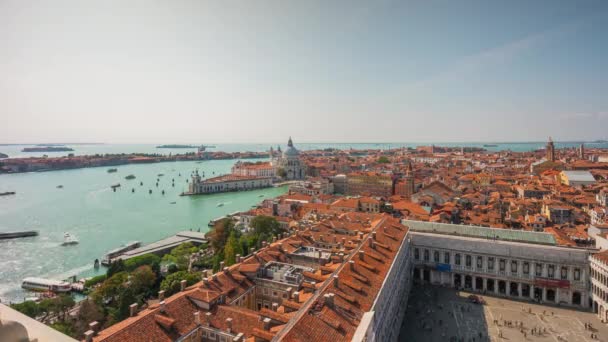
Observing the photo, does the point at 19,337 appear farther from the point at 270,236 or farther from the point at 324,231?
the point at 270,236

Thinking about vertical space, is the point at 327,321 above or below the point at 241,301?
above

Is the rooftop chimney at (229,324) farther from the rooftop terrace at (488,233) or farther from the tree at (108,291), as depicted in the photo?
the rooftop terrace at (488,233)

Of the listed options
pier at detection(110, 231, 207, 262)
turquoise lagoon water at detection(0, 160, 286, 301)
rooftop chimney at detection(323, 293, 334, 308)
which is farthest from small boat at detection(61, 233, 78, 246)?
rooftop chimney at detection(323, 293, 334, 308)

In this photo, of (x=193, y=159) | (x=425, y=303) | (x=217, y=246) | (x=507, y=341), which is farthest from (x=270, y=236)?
(x=193, y=159)

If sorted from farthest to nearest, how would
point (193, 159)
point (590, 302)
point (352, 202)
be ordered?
point (193, 159) < point (352, 202) < point (590, 302)

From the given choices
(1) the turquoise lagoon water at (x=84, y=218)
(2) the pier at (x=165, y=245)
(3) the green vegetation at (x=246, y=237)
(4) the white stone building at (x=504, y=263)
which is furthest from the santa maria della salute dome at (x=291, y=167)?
(4) the white stone building at (x=504, y=263)

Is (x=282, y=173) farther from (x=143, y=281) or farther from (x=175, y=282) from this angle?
(x=175, y=282)

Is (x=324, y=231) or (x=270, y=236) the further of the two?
(x=270, y=236)

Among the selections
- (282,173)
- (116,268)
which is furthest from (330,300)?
(282,173)
